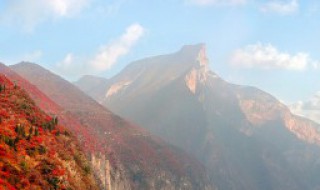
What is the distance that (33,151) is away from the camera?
2405 inches

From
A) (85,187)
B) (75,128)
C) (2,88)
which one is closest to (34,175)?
(85,187)

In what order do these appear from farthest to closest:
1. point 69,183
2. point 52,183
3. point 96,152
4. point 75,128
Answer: point 75,128, point 96,152, point 69,183, point 52,183

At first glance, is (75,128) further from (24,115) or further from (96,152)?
(24,115)

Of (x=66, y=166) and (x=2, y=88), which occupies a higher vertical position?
(x=2, y=88)

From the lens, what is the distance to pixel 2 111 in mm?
67812

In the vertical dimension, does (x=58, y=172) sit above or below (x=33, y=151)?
below

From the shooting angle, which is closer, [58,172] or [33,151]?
[58,172]

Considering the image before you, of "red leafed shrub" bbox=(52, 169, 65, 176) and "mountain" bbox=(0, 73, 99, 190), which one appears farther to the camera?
"red leafed shrub" bbox=(52, 169, 65, 176)

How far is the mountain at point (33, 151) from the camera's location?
54.7m

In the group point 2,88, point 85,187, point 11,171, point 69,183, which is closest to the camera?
point 11,171

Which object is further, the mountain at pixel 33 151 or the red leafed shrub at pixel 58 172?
the red leafed shrub at pixel 58 172

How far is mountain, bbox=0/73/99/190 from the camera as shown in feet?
180

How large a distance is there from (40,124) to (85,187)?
39.9ft

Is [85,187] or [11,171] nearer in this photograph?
[11,171]
